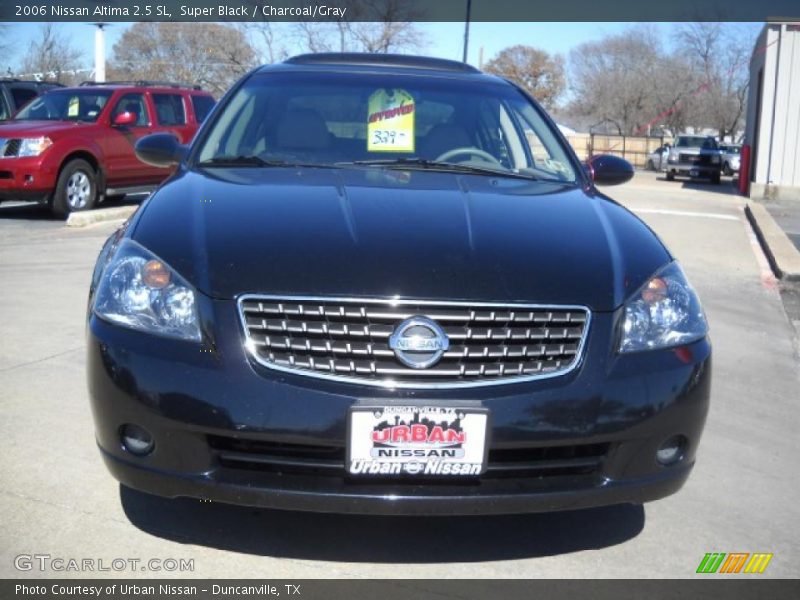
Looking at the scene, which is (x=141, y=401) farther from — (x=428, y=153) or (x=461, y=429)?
(x=428, y=153)

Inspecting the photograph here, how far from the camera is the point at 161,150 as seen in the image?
14.2ft

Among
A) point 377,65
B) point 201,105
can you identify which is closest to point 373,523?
point 377,65

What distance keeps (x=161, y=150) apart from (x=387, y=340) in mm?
2137

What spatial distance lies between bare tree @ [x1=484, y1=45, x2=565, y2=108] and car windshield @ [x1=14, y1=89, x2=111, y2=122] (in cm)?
5493

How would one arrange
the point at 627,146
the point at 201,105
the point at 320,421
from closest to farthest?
the point at 320,421, the point at 201,105, the point at 627,146

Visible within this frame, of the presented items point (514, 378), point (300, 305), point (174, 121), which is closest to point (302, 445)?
point (300, 305)

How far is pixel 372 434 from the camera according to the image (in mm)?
2559

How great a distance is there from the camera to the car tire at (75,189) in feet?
39.1

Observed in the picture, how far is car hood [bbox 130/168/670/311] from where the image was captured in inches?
108

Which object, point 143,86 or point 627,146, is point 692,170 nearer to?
point 627,146

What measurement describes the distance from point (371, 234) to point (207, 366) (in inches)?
27.5

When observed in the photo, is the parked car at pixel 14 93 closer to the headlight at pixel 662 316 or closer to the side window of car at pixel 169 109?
the side window of car at pixel 169 109

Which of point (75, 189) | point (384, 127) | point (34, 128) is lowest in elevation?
point (75, 189)

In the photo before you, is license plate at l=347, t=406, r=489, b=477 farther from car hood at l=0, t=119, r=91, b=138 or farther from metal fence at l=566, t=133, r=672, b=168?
metal fence at l=566, t=133, r=672, b=168
